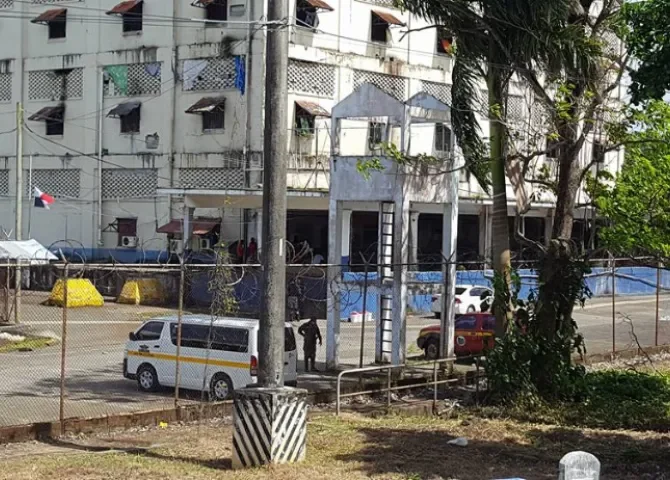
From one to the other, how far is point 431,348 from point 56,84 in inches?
1093

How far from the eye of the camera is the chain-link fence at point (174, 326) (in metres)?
19.2

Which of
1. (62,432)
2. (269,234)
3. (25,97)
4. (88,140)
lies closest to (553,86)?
(269,234)

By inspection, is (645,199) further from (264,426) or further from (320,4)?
(320,4)

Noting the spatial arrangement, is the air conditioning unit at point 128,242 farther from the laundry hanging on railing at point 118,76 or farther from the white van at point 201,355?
the white van at point 201,355

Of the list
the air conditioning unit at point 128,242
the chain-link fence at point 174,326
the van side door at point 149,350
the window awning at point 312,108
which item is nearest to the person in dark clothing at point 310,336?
the chain-link fence at point 174,326

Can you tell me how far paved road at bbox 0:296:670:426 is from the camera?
61.7ft

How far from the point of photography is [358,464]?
1377cm

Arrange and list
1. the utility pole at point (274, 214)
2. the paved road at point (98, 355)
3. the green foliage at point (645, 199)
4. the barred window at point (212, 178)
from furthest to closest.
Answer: the barred window at point (212, 178) → the paved road at point (98, 355) → the green foliage at point (645, 199) → the utility pole at point (274, 214)

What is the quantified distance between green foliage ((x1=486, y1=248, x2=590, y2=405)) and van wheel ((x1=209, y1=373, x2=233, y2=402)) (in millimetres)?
5168

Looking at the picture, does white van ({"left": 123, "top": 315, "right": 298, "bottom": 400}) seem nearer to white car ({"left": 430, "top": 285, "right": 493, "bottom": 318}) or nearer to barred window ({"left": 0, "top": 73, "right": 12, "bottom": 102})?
white car ({"left": 430, "top": 285, "right": 493, "bottom": 318})

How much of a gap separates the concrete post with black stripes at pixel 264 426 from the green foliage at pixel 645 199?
25.1 feet

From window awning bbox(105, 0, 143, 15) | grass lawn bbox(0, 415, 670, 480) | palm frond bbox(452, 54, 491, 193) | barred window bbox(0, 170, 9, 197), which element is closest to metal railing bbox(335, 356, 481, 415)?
grass lawn bbox(0, 415, 670, 480)

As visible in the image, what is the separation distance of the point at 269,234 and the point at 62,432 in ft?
16.0

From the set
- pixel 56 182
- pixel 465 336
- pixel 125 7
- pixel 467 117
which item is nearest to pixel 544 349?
pixel 467 117
